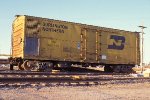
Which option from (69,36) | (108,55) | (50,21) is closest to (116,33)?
(108,55)

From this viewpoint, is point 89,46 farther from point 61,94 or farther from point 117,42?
point 61,94

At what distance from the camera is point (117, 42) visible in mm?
24781

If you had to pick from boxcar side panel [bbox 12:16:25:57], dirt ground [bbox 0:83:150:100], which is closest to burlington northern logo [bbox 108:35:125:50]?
boxcar side panel [bbox 12:16:25:57]

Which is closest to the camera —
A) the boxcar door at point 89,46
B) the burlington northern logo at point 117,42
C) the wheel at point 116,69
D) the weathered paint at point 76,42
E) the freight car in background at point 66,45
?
the freight car in background at point 66,45

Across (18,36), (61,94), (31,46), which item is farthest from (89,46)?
(61,94)

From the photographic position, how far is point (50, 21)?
68.4 ft

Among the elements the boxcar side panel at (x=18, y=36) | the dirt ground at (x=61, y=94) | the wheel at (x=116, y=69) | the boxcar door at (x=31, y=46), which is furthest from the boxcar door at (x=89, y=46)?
the dirt ground at (x=61, y=94)

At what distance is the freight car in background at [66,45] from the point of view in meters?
20.0

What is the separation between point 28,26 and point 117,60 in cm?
908

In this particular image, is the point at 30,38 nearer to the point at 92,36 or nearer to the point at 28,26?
the point at 28,26

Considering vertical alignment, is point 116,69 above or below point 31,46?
below

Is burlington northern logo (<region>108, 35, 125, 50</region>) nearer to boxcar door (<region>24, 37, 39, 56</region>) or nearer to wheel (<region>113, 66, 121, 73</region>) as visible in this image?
wheel (<region>113, 66, 121, 73</region>)

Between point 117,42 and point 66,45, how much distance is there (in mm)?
5539

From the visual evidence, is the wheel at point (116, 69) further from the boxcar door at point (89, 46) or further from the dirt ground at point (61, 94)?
the dirt ground at point (61, 94)
